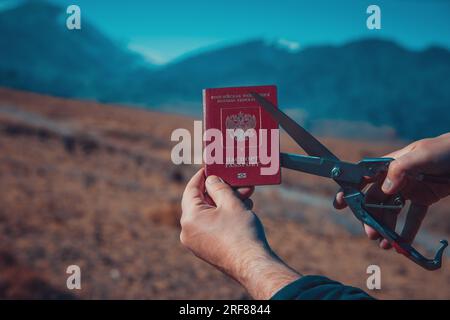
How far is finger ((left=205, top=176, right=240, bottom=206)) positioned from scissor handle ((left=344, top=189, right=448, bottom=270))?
0.45m

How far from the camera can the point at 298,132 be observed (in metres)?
1.90

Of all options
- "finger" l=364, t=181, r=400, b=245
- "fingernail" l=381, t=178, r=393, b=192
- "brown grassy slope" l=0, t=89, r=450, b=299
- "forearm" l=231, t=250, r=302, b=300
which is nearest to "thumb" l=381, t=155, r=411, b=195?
"fingernail" l=381, t=178, r=393, b=192

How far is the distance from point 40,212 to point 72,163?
262 inches

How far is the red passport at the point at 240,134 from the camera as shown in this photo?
1.84 m

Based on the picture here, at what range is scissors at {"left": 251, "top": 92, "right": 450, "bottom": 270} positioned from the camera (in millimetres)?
1831

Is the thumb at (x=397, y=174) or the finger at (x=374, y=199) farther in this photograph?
the finger at (x=374, y=199)

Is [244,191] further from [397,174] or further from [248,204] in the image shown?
[397,174]

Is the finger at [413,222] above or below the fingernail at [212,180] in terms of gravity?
below

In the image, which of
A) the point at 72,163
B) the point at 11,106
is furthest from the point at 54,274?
the point at 11,106

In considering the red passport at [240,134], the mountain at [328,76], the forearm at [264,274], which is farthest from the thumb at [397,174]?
the mountain at [328,76]

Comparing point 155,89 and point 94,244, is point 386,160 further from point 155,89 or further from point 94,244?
point 155,89

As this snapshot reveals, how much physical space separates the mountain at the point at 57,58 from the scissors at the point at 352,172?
195 inches

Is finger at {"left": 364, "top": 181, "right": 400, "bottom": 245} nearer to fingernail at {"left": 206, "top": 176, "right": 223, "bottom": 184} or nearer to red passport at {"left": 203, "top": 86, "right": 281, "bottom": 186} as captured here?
red passport at {"left": 203, "top": 86, "right": 281, "bottom": 186}

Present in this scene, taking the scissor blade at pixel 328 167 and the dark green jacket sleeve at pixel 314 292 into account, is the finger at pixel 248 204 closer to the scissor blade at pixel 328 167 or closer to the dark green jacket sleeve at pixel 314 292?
the scissor blade at pixel 328 167
